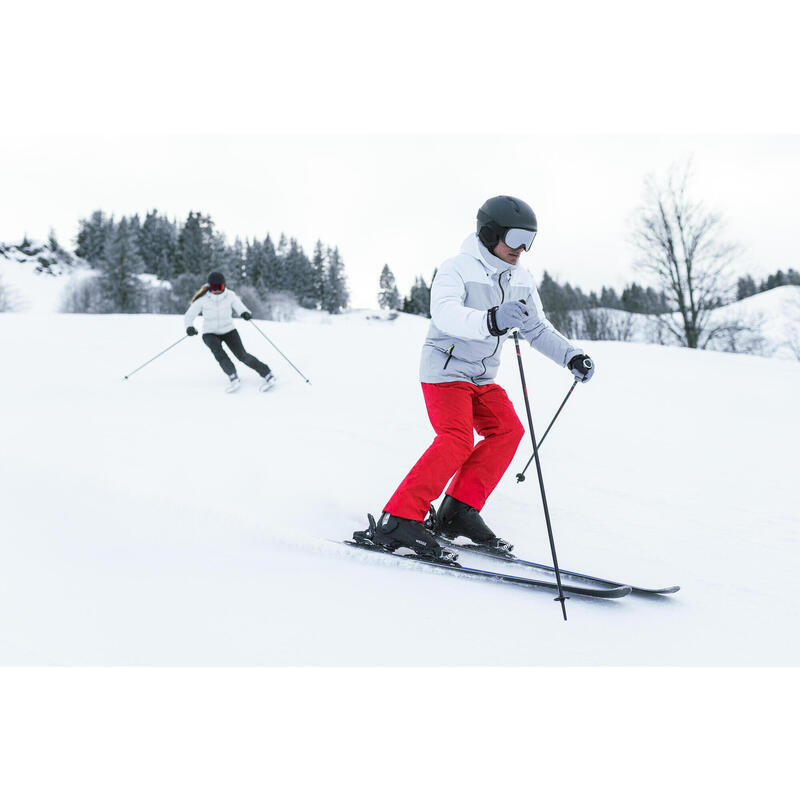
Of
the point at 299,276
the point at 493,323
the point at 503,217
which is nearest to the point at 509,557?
the point at 493,323

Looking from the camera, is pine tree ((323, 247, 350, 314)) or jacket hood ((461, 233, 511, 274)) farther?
pine tree ((323, 247, 350, 314))

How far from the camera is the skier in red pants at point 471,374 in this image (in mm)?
2869

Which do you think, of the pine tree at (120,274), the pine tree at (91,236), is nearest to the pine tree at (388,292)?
the pine tree at (91,236)

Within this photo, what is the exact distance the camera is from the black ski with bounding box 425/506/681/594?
2.60 metres

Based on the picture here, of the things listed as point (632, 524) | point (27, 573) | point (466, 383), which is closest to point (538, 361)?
point (632, 524)

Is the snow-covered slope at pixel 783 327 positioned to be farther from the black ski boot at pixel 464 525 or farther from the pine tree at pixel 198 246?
the pine tree at pixel 198 246

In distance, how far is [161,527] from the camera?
3.13 metres

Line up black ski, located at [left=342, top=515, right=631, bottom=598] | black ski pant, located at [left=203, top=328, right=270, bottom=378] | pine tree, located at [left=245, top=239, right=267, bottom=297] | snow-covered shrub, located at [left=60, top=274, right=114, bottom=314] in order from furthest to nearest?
pine tree, located at [left=245, top=239, right=267, bottom=297] < snow-covered shrub, located at [left=60, top=274, right=114, bottom=314] < black ski pant, located at [left=203, top=328, right=270, bottom=378] < black ski, located at [left=342, top=515, right=631, bottom=598]

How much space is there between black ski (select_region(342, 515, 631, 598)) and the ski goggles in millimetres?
1649

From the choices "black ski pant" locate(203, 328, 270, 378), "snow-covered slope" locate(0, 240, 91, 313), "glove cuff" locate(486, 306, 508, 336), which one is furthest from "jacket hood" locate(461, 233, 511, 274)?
"snow-covered slope" locate(0, 240, 91, 313)

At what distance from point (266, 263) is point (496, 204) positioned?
74.3 m

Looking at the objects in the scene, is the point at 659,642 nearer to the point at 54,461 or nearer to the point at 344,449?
the point at 344,449

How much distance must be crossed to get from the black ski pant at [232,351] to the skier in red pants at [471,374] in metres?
4.61

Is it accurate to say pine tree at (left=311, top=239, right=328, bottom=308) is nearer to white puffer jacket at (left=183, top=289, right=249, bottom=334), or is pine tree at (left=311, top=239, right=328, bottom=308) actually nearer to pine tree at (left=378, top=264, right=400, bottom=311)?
pine tree at (left=378, top=264, right=400, bottom=311)
